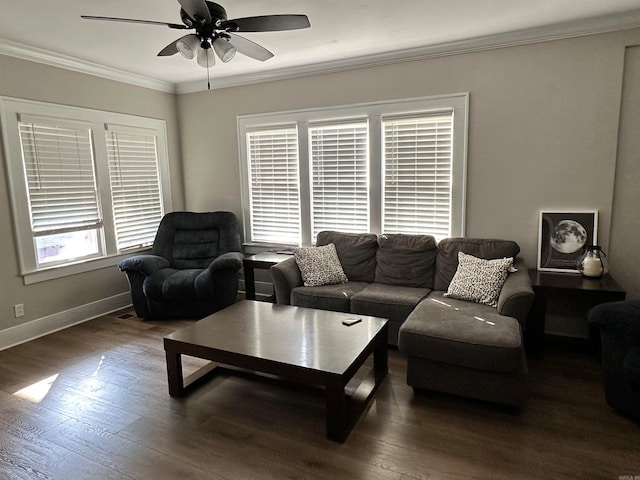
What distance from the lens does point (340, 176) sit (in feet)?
14.5

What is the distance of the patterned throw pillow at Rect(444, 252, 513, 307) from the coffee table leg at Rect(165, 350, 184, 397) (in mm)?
2208

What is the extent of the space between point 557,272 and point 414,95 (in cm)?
214

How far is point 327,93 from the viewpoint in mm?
4359

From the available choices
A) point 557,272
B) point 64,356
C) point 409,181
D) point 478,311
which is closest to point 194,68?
Result: point 409,181

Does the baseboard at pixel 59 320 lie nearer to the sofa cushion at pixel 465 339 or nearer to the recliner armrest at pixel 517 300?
the sofa cushion at pixel 465 339

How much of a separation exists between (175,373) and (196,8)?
2285 mm

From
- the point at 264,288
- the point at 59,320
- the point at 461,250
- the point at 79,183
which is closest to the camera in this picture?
the point at 461,250

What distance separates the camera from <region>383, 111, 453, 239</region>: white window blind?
153 inches

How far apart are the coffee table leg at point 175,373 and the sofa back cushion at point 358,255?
192cm

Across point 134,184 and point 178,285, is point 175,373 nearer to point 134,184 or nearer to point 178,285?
point 178,285

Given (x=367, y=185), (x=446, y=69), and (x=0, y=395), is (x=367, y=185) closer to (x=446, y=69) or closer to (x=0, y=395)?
(x=446, y=69)

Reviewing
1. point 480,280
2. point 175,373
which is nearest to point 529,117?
point 480,280

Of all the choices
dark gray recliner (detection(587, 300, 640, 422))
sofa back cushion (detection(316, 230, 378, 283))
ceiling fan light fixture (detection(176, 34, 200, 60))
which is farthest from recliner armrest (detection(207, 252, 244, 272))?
dark gray recliner (detection(587, 300, 640, 422))

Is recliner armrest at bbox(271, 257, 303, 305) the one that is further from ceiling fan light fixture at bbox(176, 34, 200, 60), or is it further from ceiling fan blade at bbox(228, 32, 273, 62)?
ceiling fan light fixture at bbox(176, 34, 200, 60)
